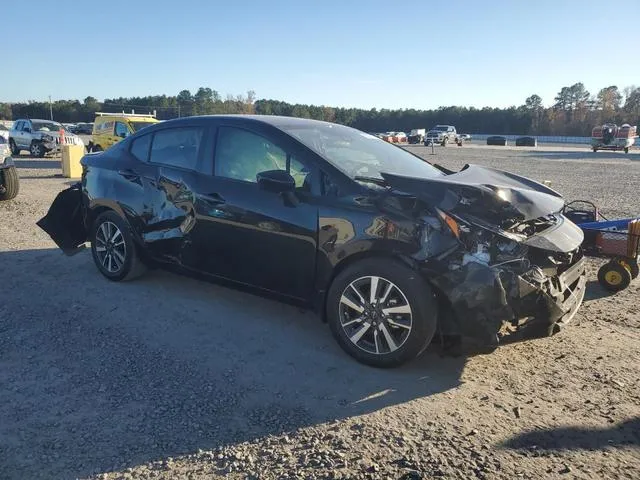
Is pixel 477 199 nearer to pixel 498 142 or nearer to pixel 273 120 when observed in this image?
pixel 273 120

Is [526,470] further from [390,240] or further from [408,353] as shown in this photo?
[390,240]

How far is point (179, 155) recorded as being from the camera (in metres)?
5.00

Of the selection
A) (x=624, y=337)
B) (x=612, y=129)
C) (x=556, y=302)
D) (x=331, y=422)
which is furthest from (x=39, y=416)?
(x=612, y=129)

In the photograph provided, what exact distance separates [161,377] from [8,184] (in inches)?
357

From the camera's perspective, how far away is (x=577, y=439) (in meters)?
2.97

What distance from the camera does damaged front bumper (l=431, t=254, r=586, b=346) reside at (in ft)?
11.1

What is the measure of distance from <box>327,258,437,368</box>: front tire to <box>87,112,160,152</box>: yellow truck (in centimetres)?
1614

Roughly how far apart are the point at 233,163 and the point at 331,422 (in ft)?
8.02

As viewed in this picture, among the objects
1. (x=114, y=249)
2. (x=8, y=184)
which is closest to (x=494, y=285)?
(x=114, y=249)

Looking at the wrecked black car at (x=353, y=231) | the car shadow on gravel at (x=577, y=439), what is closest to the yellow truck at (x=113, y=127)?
the wrecked black car at (x=353, y=231)

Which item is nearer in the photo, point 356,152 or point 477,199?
point 477,199

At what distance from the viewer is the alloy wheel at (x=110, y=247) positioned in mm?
5430

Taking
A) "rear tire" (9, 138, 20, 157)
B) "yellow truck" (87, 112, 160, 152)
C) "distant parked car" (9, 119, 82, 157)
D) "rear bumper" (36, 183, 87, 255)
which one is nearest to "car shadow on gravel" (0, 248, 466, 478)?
"rear bumper" (36, 183, 87, 255)

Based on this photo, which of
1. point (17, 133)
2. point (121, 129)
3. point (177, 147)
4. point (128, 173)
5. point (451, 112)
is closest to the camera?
point (177, 147)
